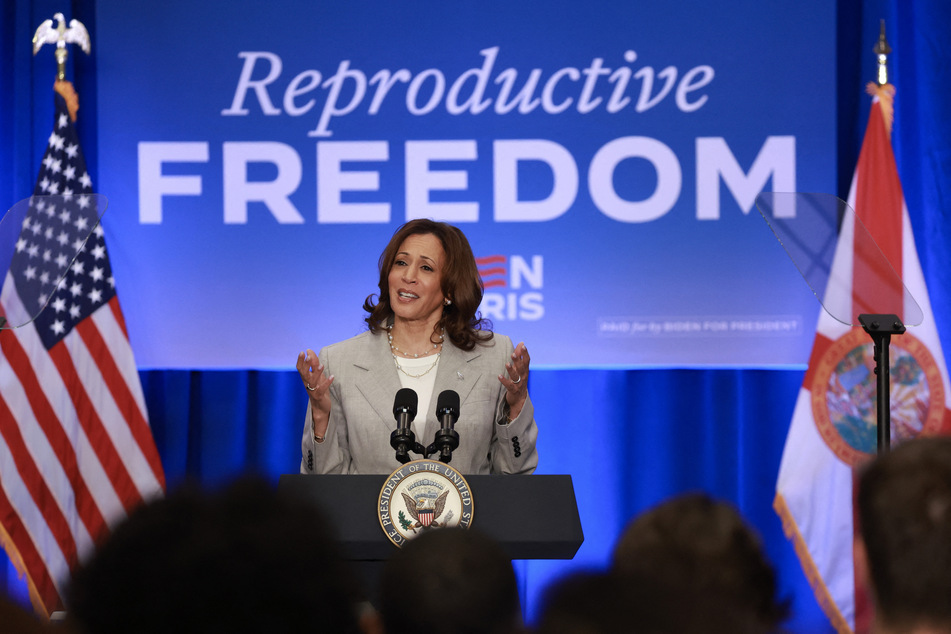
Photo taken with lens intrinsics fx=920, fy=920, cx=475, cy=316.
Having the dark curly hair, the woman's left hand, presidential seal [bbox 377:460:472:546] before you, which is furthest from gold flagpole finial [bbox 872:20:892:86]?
presidential seal [bbox 377:460:472:546]

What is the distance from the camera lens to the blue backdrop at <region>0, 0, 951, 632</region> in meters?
4.49

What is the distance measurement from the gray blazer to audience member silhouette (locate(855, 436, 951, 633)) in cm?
195

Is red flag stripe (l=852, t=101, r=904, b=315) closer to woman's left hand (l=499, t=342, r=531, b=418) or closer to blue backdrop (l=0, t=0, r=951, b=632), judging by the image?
blue backdrop (l=0, t=0, r=951, b=632)

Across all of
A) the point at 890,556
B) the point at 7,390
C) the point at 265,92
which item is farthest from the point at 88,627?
the point at 265,92

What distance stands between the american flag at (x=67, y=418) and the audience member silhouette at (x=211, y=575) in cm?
373

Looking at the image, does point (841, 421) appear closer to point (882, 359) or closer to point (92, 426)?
point (882, 359)

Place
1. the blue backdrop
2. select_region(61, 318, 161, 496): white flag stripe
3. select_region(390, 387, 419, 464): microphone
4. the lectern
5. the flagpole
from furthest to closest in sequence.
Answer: the blue backdrop
select_region(61, 318, 161, 496): white flag stripe
the flagpole
select_region(390, 387, 419, 464): microphone
the lectern

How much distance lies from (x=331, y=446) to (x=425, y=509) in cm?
80

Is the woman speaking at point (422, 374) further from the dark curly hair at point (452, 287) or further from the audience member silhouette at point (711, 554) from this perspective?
the audience member silhouette at point (711, 554)

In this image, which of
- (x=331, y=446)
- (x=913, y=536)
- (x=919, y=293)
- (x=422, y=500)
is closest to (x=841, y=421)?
(x=919, y=293)

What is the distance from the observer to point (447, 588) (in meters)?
0.99

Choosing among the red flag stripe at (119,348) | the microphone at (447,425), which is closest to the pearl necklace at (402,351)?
the microphone at (447,425)

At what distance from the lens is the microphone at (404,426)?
2.24m

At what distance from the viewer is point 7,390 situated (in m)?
4.18
